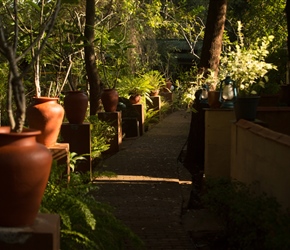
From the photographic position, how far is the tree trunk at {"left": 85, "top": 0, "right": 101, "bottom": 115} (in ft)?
39.8

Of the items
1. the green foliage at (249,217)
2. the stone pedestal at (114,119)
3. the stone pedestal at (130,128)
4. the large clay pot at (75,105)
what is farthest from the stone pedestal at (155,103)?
the green foliage at (249,217)

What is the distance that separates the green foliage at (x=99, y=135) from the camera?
11.2 m

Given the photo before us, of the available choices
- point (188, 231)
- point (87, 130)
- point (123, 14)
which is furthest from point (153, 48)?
point (188, 231)

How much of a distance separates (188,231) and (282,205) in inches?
66.0

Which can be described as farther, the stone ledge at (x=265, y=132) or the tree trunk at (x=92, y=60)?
the tree trunk at (x=92, y=60)

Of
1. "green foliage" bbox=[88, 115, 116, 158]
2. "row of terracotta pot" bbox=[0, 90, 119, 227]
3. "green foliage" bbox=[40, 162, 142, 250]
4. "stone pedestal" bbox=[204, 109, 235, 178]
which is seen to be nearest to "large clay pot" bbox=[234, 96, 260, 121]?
"stone pedestal" bbox=[204, 109, 235, 178]

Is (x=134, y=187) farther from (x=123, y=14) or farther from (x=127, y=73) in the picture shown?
(x=127, y=73)

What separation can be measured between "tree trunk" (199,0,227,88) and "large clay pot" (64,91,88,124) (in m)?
2.46

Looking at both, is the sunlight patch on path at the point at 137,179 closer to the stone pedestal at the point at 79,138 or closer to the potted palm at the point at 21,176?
the stone pedestal at the point at 79,138

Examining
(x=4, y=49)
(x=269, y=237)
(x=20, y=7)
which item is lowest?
(x=269, y=237)

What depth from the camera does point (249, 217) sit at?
16.3 feet

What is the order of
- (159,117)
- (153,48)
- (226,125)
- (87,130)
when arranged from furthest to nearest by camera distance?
(153,48) < (159,117) < (87,130) < (226,125)

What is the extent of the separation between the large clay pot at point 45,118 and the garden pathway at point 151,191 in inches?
42.2

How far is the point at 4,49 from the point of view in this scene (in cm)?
380
